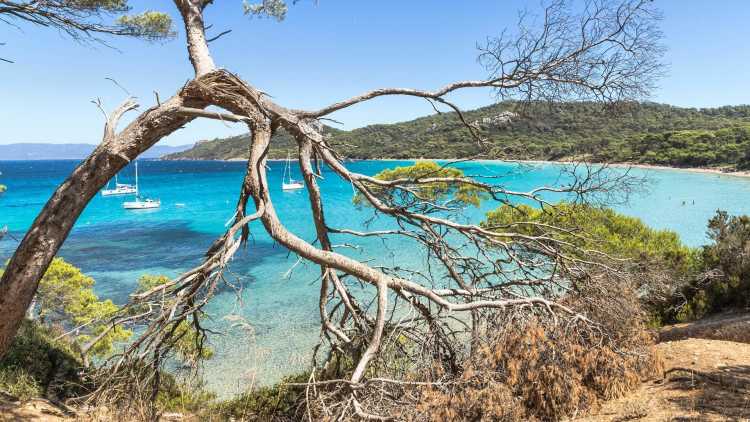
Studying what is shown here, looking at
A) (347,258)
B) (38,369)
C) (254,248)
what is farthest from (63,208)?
(254,248)

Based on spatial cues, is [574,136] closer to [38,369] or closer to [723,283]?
[723,283]

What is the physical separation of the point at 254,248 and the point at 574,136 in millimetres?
24322

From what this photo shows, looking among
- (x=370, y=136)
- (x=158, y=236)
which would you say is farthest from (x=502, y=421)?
(x=370, y=136)

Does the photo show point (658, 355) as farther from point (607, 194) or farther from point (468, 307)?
point (468, 307)

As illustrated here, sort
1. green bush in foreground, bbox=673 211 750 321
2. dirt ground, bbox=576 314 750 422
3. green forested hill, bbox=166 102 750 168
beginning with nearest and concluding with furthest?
dirt ground, bbox=576 314 750 422 → green forested hill, bbox=166 102 750 168 → green bush in foreground, bbox=673 211 750 321

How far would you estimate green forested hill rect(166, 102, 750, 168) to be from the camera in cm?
415

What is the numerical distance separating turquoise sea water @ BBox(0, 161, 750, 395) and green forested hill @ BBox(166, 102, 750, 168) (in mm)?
442

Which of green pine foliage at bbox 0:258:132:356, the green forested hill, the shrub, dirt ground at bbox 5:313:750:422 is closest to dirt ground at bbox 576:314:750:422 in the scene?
dirt ground at bbox 5:313:750:422

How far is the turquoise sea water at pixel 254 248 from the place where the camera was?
10.8m

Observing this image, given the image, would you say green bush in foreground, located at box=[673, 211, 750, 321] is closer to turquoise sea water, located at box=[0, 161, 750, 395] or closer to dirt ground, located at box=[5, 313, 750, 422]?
turquoise sea water, located at box=[0, 161, 750, 395]

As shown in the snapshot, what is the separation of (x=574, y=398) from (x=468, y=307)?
1265mm

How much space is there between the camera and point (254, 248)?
27.8m

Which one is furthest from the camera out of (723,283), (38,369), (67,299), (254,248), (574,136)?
(254,248)

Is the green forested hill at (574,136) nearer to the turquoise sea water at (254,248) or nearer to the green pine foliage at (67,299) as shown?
the turquoise sea water at (254,248)
